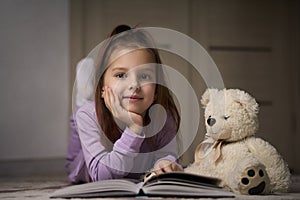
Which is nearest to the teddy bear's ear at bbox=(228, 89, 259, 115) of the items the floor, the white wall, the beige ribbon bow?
the beige ribbon bow

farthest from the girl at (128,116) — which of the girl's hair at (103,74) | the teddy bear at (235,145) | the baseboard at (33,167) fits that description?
the baseboard at (33,167)

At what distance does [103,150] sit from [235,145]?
37 cm

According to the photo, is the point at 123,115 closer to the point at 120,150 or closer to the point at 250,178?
the point at 120,150

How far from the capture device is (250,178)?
4.47 feet

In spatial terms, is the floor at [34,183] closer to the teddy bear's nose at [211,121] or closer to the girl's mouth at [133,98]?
the teddy bear's nose at [211,121]

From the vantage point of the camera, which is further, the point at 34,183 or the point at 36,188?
the point at 34,183

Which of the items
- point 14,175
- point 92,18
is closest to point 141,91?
point 14,175

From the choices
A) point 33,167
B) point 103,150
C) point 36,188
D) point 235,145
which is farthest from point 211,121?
point 33,167

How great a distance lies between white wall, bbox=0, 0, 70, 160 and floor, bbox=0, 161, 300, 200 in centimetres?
6

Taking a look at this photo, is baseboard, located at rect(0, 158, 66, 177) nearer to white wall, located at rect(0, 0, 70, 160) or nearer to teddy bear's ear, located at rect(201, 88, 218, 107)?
white wall, located at rect(0, 0, 70, 160)

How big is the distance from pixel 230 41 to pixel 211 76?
0.74 ft

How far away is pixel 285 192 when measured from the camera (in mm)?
1490

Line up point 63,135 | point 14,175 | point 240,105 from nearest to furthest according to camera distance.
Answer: point 240,105
point 14,175
point 63,135

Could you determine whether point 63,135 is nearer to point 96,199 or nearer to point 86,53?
point 86,53
